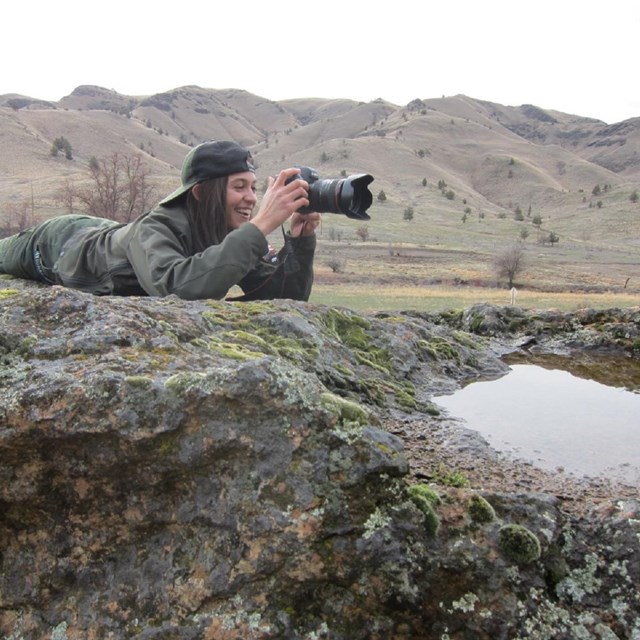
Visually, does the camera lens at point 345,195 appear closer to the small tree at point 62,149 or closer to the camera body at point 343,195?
the camera body at point 343,195

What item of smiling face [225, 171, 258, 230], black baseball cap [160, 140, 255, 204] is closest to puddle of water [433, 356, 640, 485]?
smiling face [225, 171, 258, 230]

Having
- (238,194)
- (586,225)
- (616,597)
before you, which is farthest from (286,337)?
(586,225)

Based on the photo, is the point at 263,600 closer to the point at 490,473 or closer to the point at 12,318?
the point at 490,473

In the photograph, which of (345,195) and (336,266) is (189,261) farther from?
(336,266)

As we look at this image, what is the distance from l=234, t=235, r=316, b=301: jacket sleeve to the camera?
410 centimetres

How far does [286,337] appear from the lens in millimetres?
2803

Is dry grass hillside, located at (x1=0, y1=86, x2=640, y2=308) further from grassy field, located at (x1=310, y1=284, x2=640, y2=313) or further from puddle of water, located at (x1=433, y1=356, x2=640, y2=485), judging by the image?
puddle of water, located at (x1=433, y1=356, x2=640, y2=485)

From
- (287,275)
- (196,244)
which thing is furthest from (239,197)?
(287,275)

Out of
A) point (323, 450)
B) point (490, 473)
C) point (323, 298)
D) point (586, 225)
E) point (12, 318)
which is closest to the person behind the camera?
point (323, 450)

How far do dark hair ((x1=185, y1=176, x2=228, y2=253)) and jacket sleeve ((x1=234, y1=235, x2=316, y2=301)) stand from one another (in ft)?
1.97

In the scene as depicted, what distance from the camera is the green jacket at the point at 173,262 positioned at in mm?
2971

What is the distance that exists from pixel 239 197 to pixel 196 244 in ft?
1.35

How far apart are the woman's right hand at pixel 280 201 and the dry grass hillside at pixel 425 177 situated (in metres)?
32.8

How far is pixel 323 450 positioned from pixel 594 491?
3.42ft
